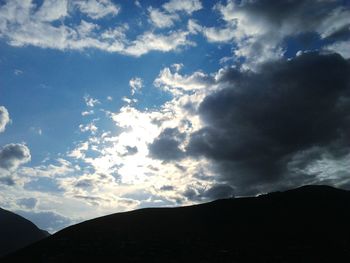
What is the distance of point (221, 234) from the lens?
3406 inches

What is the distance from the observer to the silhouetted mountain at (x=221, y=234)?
72938mm

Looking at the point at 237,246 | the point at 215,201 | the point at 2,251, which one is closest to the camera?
the point at 237,246

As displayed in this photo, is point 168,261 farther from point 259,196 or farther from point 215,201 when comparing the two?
point 259,196

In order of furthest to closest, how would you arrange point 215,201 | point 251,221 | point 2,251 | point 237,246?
point 2,251
point 215,201
point 251,221
point 237,246

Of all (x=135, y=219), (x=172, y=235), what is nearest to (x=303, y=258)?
(x=172, y=235)

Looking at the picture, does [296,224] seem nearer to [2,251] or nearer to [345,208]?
[345,208]

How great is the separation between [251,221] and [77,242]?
143 feet

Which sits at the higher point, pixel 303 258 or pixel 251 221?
pixel 251 221

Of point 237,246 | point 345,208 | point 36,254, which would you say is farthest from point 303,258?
point 36,254

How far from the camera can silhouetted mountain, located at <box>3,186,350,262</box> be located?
7294 cm

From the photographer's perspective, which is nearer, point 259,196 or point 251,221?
point 251,221

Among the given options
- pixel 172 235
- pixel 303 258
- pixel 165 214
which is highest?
pixel 165 214

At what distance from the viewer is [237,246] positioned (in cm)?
7781

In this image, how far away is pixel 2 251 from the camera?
7077 inches
